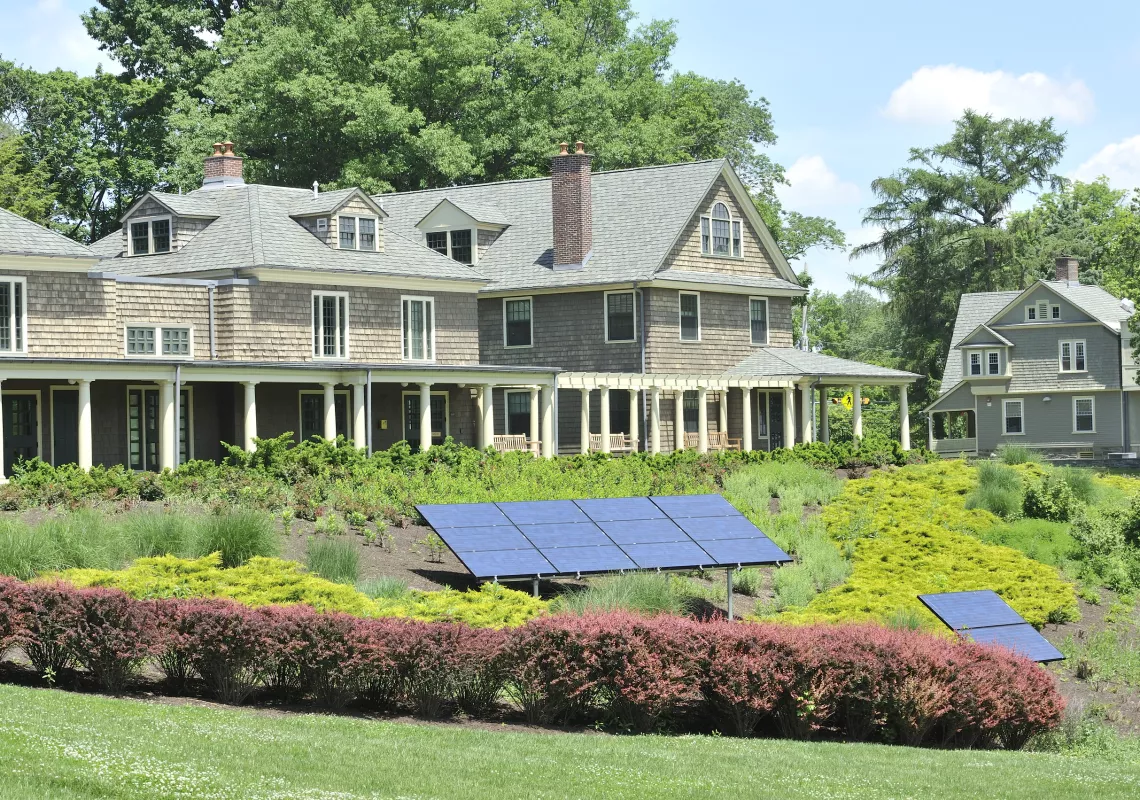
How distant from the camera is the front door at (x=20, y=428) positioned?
116 feet

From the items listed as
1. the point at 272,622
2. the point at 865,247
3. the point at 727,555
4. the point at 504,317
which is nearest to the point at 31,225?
the point at 504,317

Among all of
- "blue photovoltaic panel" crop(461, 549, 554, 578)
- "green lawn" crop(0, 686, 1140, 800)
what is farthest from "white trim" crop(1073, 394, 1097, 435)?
"green lawn" crop(0, 686, 1140, 800)

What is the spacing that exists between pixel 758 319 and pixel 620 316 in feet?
18.4

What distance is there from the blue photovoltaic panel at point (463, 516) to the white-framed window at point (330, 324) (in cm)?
2016

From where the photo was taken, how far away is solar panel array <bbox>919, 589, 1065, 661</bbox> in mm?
18328

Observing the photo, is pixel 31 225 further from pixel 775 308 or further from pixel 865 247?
pixel 865 247

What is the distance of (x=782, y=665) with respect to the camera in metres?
15.0

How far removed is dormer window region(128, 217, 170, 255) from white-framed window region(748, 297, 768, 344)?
1871 cm

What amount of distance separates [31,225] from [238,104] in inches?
1058

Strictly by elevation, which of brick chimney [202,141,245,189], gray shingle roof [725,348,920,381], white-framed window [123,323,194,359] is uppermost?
brick chimney [202,141,245,189]

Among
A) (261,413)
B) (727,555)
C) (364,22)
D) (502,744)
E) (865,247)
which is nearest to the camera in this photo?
(502,744)

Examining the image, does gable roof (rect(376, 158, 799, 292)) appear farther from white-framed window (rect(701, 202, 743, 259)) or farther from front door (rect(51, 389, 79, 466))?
front door (rect(51, 389, 79, 466))

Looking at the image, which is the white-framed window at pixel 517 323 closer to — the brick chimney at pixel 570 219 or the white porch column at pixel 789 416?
the brick chimney at pixel 570 219

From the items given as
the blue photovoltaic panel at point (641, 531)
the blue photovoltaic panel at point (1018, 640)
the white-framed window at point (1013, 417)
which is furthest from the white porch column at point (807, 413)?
the blue photovoltaic panel at point (1018, 640)
